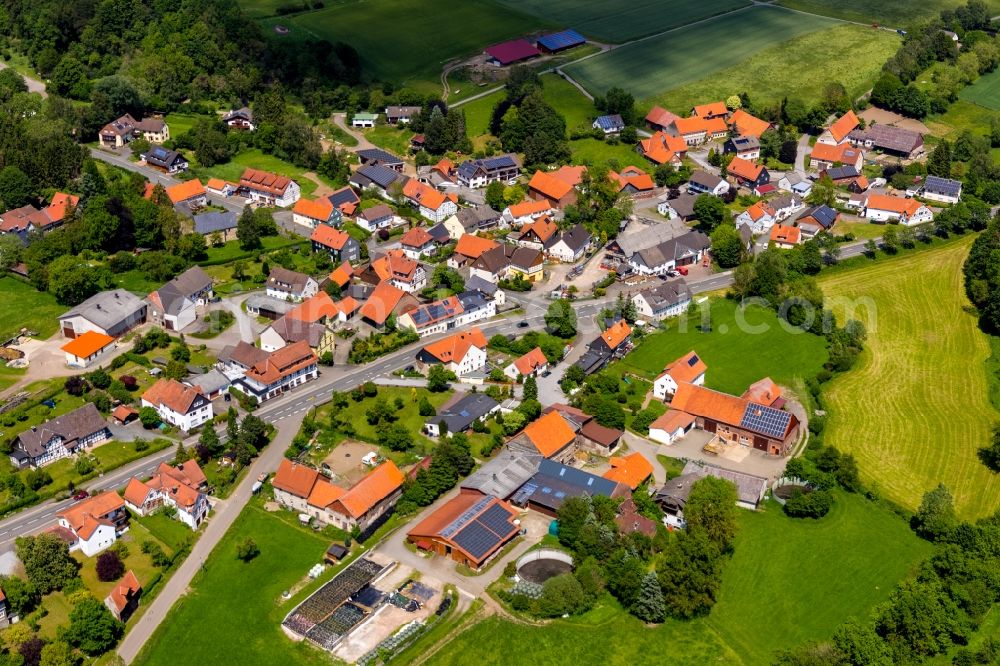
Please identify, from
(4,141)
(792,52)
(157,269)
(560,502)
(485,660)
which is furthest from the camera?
(792,52)

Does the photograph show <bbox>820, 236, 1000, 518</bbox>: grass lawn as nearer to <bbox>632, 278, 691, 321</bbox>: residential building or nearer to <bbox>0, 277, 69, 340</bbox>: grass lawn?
<bbox>632, 278, 691, 321</bbox>: residential building

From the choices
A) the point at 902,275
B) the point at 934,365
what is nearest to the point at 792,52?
the point at 902,275

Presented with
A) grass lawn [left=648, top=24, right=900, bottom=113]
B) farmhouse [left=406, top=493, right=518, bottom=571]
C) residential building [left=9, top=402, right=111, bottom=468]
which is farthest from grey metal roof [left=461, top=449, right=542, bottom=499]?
grass lawn [left=648, top=24, right=900, bottom=113]

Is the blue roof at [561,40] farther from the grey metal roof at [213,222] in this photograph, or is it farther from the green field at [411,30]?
the grey metal roof at [213,222]

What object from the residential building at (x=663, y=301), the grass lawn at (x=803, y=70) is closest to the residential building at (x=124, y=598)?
the residential building at (x=663, y=301)

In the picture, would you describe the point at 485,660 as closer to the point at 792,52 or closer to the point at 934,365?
the point at 934,365
